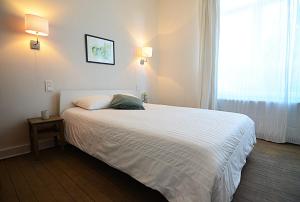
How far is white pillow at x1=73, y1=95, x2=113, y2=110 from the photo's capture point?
2.29 m

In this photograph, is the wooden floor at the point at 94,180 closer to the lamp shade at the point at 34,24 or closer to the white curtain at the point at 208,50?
the white curtain at the point at 208,50

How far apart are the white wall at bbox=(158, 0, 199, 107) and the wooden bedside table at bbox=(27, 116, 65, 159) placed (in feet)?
8.32

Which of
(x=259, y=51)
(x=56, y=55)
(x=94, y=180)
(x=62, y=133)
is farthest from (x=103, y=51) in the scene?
(x=259, y=51)

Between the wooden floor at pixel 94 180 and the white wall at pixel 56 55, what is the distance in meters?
0.61

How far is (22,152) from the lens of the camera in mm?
2209

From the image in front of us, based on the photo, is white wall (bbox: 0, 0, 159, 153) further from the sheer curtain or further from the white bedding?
the sheer curtain

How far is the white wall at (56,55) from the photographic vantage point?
2.05 metres

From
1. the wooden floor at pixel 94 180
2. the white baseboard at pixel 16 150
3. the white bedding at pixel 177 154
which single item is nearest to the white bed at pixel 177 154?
the white bedding at pixel 177 154

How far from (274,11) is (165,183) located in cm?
306

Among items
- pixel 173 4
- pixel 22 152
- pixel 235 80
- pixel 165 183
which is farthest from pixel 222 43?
pixel 22 152

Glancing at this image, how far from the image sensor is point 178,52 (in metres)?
3.82

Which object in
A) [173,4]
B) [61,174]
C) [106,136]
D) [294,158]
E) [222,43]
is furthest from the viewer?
[173,4]

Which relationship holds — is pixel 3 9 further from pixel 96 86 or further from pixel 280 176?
pixel 280 176

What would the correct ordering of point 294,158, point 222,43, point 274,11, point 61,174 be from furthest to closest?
point 222,43 < point 274,11 < point 294,158 < point 61,174
